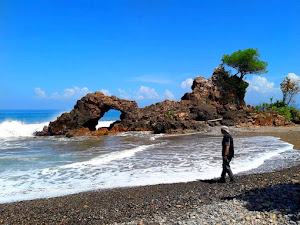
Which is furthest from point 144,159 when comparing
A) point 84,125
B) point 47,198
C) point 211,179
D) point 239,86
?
point 239,86

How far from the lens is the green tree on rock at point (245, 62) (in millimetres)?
30844

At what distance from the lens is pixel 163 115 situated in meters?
26.4

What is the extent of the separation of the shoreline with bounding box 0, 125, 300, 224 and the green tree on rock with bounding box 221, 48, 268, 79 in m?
25.6

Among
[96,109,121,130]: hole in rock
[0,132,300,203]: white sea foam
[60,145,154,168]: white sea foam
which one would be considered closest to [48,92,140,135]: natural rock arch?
[0,132,300,203]: white sea foam

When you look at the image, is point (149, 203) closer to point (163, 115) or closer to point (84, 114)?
point (84, 114)

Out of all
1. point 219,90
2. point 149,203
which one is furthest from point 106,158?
point 219,90

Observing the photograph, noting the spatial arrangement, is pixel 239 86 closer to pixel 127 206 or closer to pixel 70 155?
pixel 70 155

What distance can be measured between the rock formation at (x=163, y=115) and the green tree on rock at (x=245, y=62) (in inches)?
150

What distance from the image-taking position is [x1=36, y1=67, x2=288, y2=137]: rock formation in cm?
2436

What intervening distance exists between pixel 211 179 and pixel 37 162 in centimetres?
787

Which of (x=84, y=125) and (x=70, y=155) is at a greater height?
(x=84, y=125)

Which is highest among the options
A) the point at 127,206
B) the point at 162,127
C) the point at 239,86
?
the point at 239,86

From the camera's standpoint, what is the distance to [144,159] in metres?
11.9

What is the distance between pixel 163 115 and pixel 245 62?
42.9 ft
